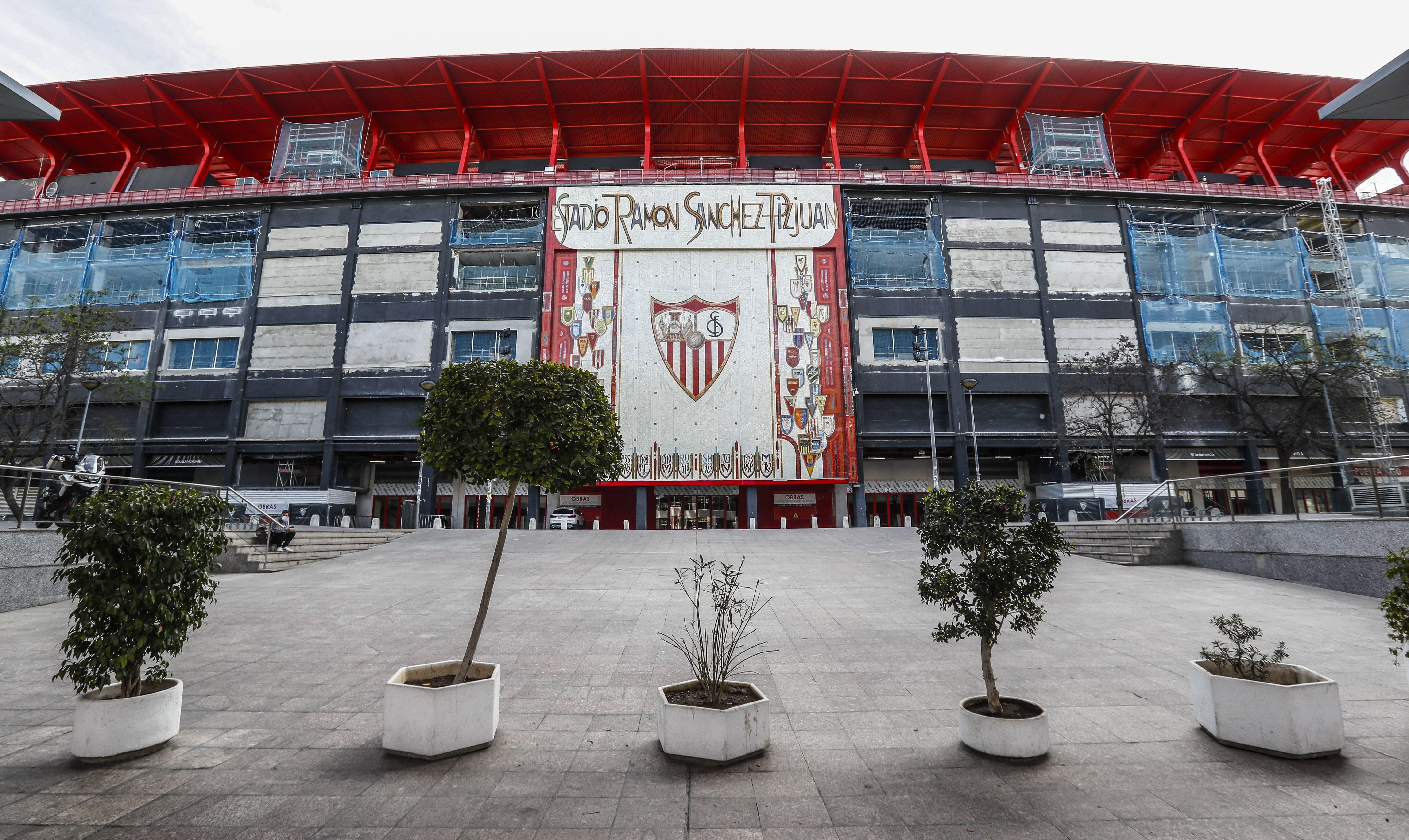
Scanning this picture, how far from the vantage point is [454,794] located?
13.5 ft

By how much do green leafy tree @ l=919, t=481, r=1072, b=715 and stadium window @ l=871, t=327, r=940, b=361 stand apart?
2960 cm

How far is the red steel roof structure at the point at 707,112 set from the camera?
36344 mm

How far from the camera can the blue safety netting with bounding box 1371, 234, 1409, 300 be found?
3519 centimetres

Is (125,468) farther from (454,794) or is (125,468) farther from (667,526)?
→ (454,794)

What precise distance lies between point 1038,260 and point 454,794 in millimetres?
39309

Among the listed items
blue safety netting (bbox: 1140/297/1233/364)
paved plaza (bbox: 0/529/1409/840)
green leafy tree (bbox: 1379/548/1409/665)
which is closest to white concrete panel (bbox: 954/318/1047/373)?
blue safety netting (bbox: 1140/297/1233/364)

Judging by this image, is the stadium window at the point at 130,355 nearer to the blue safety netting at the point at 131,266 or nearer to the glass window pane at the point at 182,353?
the glass window pane at the point at 182,353

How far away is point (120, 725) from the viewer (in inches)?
183

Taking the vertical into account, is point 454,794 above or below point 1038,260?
below

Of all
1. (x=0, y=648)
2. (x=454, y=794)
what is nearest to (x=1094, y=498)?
(x=454, y=794)

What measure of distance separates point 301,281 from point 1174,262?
52.2 metres

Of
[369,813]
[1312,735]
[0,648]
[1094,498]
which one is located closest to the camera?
[369,813]

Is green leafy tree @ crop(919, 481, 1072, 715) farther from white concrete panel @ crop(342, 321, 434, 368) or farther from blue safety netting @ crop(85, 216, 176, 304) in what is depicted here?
blue safety netting @ crop(85, 216, 176, 304)

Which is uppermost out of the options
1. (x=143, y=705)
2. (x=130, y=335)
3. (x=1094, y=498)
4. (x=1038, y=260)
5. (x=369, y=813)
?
(x=1038, y=260)
